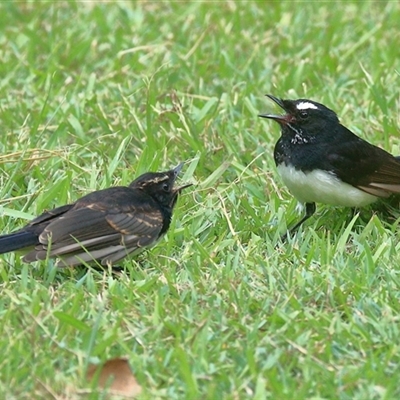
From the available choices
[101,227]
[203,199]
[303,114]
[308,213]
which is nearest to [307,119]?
[303,114]

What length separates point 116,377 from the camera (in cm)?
487

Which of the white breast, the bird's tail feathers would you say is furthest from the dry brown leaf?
the white breast

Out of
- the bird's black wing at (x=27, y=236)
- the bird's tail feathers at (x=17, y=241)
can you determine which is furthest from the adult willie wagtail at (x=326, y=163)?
the bird's tail feathers at (x=17, y=241)

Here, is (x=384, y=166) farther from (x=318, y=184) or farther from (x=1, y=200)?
(x=1, y=200)

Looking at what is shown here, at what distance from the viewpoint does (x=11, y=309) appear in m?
5.37

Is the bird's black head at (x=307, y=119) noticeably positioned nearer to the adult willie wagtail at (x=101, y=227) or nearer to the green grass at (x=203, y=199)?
the green grass at (x=203, y=199)

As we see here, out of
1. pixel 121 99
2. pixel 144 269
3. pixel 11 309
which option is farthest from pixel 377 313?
pixel 121 99

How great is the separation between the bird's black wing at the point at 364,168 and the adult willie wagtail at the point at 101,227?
129cm

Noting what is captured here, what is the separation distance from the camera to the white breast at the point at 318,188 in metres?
6.95

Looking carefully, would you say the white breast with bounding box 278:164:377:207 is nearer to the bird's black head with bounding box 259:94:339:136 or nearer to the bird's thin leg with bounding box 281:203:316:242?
the bird's thin leg with bounding box 281:203:316:242

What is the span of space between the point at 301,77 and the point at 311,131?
2.13m

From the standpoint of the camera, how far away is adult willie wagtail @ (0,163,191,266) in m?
5.97

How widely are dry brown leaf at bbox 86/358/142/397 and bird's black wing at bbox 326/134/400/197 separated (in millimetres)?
2687

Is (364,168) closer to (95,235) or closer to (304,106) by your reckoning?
(304,106)
